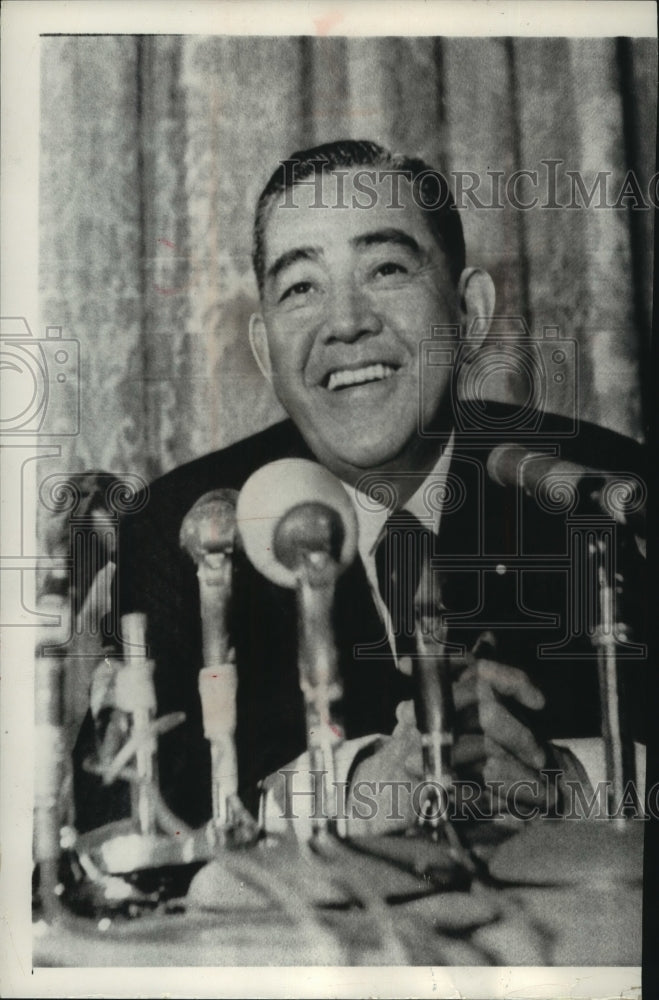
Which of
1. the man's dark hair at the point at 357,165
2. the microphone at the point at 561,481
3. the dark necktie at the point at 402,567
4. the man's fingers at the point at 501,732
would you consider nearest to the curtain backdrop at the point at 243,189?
the man's dark hair at the point at 357,165

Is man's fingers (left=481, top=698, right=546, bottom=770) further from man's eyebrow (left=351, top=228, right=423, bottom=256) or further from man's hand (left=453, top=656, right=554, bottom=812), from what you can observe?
man's eyebrow (left=351, top=228, right=423, bottom=256)

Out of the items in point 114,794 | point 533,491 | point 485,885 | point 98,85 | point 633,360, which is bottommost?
point 485,885

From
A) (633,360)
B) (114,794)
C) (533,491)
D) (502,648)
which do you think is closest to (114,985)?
(114,794)

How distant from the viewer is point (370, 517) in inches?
92.6

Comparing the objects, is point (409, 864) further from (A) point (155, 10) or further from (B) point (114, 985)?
(A) point (155, 10)

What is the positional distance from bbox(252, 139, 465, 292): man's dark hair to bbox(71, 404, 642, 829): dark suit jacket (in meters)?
0.60

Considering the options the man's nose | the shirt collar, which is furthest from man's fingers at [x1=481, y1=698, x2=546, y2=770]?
the man's nose

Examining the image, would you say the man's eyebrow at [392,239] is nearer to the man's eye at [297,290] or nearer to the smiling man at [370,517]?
Result: the smiling man at [370,517]

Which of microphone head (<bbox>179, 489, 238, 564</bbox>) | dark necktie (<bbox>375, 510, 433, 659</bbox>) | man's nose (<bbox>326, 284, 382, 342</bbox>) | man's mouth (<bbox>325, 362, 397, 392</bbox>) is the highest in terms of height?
man's nose (<bbox>326, 284, 382, 342</bbox>)

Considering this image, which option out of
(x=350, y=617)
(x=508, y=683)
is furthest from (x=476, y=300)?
(x=508, y=683)

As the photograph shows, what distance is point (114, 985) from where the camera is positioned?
229 cm

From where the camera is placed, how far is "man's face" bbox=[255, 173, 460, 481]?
2352 mm

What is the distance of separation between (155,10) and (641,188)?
1.41 m

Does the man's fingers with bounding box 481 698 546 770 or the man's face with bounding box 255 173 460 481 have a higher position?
the man's face with bounding box 255 173 460 481
